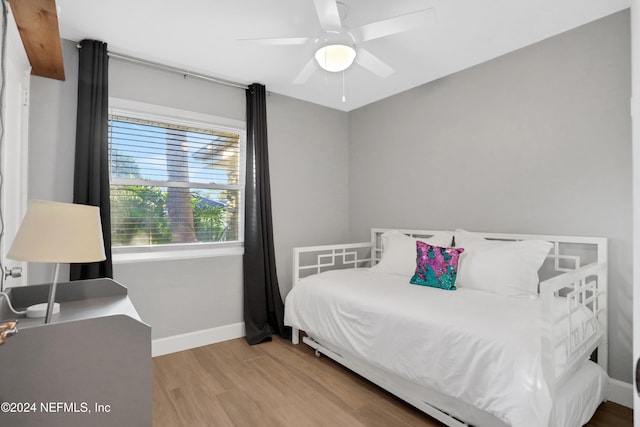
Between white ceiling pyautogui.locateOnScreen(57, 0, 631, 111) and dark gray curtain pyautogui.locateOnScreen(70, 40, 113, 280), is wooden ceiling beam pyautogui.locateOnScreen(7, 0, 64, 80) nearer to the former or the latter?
dark gray curtain pyautogui.locateOnScreen(70, 40, 113, 280)

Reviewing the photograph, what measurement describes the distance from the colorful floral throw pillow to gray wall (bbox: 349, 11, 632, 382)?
0.53 m

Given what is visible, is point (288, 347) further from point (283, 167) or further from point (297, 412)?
point (283, 167)

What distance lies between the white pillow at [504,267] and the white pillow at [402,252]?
350 mm

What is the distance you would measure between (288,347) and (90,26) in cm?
281

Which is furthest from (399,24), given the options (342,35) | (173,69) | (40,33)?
(173,69)

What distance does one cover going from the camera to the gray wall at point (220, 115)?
2.29 metres

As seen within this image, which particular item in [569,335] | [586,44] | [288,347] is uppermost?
[586,44]

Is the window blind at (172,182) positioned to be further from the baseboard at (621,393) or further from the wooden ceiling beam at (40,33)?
the baseboard at (621,393)

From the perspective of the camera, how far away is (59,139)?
7.60ft

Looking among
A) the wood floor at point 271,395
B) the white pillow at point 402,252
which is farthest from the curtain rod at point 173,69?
the wood floor at point 271,395

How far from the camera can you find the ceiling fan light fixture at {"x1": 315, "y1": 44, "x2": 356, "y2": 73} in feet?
6.24

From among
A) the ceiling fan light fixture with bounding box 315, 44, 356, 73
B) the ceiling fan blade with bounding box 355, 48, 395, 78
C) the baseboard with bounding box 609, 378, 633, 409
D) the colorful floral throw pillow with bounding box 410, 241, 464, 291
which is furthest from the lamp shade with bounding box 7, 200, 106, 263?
the baseboard with bounding box 609, 378, 633, 409

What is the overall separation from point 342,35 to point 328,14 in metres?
0.19

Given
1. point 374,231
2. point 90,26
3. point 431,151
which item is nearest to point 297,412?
point 374,231
